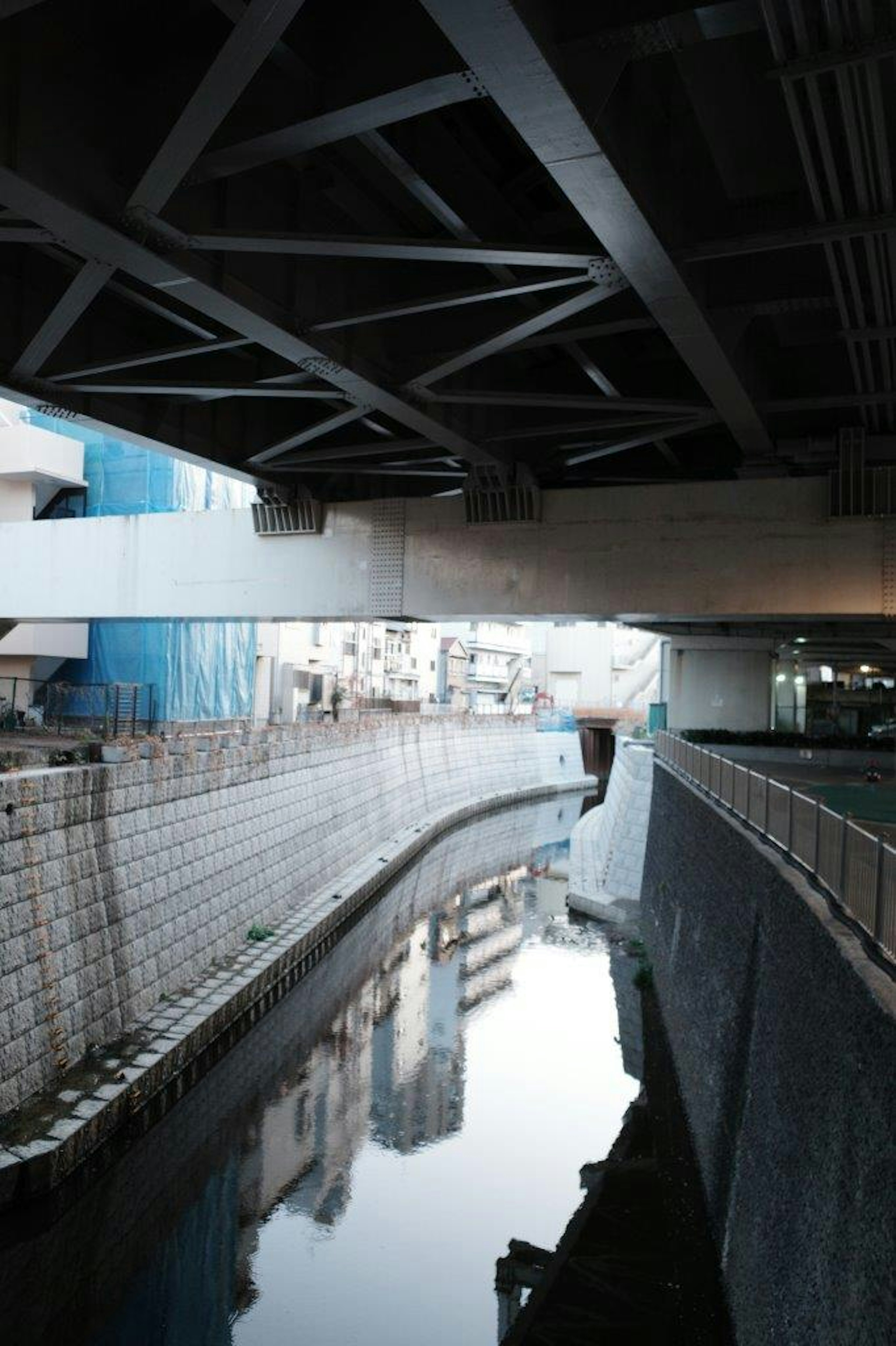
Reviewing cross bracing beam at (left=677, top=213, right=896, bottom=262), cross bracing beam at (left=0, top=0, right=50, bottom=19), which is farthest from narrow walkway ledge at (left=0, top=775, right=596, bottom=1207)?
cross bracing beam at (left=677, top=213, right=896, bottom=262)

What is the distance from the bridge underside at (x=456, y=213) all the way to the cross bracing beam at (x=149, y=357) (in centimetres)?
5

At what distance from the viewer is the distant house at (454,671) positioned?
96.9 meters

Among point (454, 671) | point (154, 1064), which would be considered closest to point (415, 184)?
point (154, 1064)

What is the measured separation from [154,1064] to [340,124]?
11373 mm

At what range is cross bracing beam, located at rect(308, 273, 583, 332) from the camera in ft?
35.2

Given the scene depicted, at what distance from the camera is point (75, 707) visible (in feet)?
116

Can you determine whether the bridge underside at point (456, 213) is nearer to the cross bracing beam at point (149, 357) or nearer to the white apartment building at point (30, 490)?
the cross bracing beam at point (149, 357)

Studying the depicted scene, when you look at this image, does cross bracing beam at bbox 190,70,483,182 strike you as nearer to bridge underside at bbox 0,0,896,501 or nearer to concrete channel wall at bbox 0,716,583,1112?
bridge underside at bbox 0,0,896,501

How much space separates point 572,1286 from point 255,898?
37.0 feet

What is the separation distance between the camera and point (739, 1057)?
11.5 metres

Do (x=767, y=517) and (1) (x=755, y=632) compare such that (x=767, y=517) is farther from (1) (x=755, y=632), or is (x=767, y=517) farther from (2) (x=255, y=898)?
(1) (x=755, y=632)

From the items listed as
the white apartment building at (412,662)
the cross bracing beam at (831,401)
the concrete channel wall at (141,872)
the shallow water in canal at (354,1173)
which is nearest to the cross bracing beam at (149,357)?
the concrete channel wall at (141,872)

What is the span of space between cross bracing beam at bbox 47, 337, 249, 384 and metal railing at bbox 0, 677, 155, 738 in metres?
12.4

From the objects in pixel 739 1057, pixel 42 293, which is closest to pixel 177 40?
pixel 42 293
